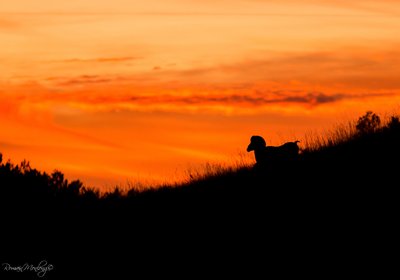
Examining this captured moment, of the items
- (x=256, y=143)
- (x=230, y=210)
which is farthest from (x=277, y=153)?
(x=230, y=210)

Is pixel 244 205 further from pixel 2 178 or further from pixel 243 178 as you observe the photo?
pixel 2 178

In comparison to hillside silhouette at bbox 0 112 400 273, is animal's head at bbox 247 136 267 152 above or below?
above

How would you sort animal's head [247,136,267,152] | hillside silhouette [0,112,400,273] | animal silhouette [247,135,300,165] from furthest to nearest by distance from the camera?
animal's head [247,136,267,152] < animal silhouette [247,135,300,165] < hillside silhouette [0,112,400,273]

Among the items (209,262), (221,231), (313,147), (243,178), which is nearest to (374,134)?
(313,147)

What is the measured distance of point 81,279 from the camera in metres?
15.9

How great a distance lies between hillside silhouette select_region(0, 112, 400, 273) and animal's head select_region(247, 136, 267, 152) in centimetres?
61

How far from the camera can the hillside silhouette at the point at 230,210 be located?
15016 mm

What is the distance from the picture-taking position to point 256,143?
857 inches

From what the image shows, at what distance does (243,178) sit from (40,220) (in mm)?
5135

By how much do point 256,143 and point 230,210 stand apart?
4422mm

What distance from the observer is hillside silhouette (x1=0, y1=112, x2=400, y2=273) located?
1502 centimetres

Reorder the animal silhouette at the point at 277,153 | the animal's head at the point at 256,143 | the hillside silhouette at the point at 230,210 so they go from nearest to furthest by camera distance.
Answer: the hillside silhouette at the point at 230,210 → the animal silhouette at the point at 277,153 → the animal's head at the point at 256,143

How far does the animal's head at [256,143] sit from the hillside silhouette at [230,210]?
0.61 metres

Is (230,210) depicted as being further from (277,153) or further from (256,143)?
(256,143)
